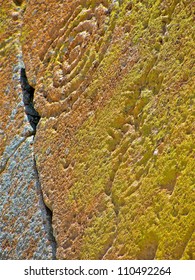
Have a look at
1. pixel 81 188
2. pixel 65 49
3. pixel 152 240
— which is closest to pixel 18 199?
pixel 81 188

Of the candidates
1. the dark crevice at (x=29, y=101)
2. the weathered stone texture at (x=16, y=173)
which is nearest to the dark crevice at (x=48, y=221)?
the weathered stone texture at (x=16, y=173)

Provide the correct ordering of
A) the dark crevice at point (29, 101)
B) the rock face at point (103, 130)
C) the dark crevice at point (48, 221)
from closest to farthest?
the rock face at point (103, 130) → the dark crevice at point (48, 221) → the dark crevice at point (29, 101)

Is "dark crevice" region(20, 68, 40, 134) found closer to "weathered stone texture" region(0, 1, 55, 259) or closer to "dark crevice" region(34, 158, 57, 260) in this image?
"weathered stone texture" region(0, 1, 55, 259)

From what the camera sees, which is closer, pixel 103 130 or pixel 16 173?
pixel 103 130

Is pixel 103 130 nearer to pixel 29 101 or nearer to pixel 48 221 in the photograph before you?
pixel 48 221

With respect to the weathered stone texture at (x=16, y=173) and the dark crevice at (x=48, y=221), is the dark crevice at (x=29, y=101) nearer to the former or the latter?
the weathered stone texture at (x=16, y=173)

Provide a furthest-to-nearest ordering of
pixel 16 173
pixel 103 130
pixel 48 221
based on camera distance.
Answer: pixel 16 173 < pixel 48 221 < pixel 103 130

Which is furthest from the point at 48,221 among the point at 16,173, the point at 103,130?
the point at 103,130
